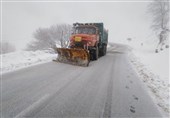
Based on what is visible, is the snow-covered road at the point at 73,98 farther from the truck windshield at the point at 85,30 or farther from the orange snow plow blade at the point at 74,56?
the truck windshield at the point at 85,30

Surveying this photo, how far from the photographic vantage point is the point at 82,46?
1428 centimetres

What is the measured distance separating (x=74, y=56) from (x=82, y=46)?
156cm

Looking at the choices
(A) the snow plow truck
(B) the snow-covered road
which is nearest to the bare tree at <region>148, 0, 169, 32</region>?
(A) the snow plow truck

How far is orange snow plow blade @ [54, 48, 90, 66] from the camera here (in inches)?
489

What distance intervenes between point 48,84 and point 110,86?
2.36 meters

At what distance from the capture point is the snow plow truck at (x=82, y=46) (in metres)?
12.6

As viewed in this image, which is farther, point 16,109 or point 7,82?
point 7,82

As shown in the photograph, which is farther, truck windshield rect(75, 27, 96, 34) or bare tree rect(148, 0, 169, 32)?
bare tree rect(148, 0, 169, 32)

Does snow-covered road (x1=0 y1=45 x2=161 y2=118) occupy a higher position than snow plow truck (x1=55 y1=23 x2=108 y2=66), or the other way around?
snow plow truck (x1=55 y1=23 x2=108 y2=66)

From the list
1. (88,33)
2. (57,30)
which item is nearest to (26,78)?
(88,33)

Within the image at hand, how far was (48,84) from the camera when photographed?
23.7ft

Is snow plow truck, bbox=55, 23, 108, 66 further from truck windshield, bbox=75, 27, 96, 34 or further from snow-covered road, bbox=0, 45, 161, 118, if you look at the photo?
snow-covered road, bbox=0, 45, 161, 118

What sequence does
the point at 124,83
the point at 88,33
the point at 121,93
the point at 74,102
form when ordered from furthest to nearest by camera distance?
the point at 88,33 → the point at 124,83 → the point at 121,93 → the point at 74,102

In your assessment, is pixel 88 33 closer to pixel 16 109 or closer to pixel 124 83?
pixel 124 83
